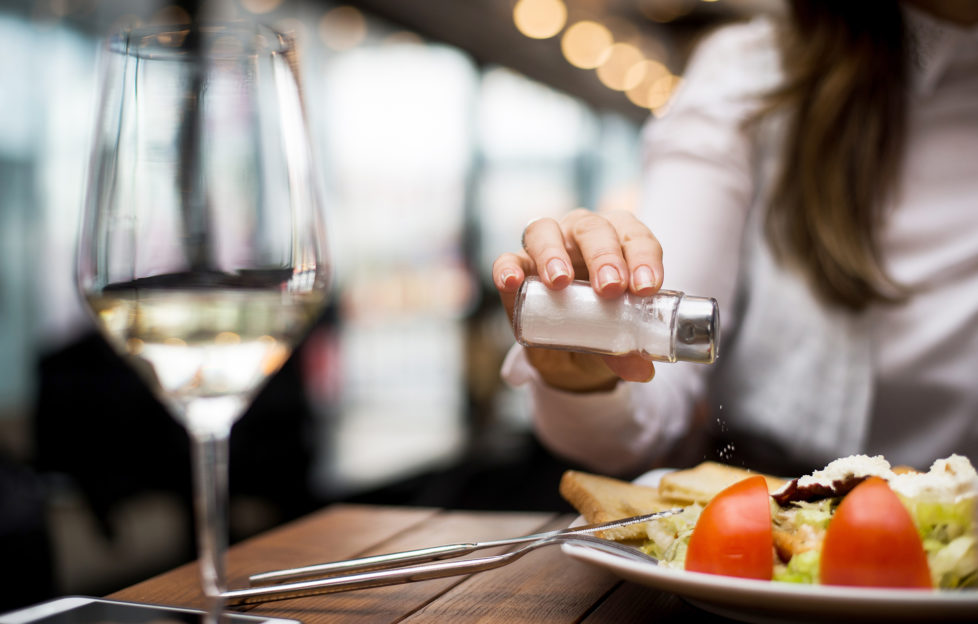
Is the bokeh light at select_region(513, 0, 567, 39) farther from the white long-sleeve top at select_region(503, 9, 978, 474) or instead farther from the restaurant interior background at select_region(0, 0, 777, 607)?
the white long-sleeve top at select_region(503, 9, 978, 474)

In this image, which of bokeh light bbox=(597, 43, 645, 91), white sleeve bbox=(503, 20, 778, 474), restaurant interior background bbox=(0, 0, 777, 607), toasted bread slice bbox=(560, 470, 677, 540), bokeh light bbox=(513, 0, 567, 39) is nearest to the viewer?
toasted bread slice bbox=(560, 470, 677, 540)

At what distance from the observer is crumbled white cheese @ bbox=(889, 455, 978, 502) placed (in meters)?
0.43

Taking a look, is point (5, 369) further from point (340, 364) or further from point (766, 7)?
point (766, 7)

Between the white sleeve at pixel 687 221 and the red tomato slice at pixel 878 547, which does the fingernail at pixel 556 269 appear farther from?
the white sleeve at pixel 687 221

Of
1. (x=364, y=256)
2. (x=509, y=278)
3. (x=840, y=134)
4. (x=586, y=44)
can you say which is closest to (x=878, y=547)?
(x=509, y=278)

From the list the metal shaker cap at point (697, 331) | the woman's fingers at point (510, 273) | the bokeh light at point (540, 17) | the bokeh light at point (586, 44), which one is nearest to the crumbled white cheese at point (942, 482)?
the metal shaker cap at point (697, 331)

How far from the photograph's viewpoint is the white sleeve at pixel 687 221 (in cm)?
98

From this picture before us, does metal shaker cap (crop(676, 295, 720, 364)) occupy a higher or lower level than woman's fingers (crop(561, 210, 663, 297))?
lower

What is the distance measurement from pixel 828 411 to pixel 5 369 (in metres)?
2.17

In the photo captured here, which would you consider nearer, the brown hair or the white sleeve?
the white sleeve

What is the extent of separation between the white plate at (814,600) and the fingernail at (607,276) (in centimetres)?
16

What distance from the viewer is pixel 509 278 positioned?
58 centimetres

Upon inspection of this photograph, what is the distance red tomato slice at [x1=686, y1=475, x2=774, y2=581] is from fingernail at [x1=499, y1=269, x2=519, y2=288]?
0.69 feet

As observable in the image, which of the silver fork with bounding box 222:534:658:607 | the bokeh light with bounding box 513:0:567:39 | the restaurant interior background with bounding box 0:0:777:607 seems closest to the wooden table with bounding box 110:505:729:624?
the silver fork with bounding box 222:534:658:607
